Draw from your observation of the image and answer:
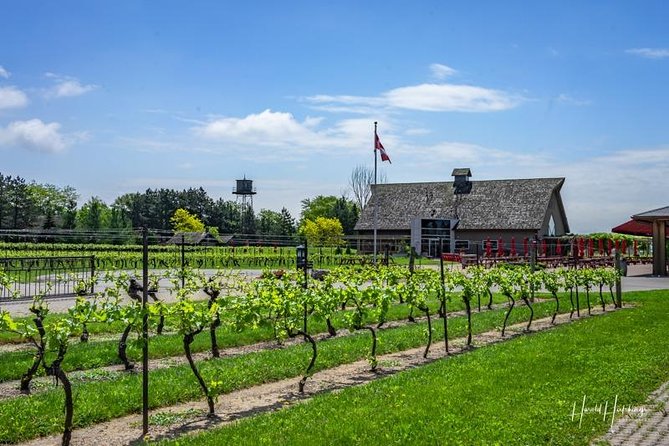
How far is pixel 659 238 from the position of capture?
118 ft

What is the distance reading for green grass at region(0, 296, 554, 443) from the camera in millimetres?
7449

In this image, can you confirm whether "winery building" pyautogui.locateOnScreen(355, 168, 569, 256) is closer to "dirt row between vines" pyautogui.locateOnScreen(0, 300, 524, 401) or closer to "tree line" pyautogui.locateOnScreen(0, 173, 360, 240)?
"tree line" pyautogui.locateOnScreen(0, 173, 360, 240)

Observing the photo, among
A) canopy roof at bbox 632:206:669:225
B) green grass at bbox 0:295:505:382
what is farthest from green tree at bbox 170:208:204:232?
green grass at bbox 0:295:505:382

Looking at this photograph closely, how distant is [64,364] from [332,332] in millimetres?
5598

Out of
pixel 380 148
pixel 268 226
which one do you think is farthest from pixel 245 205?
pixel 380 148

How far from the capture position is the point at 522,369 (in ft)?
32.3

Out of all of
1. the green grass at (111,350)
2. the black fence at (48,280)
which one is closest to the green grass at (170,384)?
the green grass at (111,350)

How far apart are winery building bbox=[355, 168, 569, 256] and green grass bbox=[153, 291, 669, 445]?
43846 millimetres

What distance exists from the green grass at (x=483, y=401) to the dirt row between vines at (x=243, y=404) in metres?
0.51

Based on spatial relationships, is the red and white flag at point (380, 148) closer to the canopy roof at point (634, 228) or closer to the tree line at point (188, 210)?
the canopy roof at point (634, 228)

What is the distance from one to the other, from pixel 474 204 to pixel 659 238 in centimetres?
2543

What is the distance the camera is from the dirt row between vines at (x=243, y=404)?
23.5 ft

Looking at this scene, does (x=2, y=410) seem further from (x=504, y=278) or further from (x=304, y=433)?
(x=504, y=278)

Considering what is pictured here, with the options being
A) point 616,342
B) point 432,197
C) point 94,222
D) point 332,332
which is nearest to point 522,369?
point 616,342
